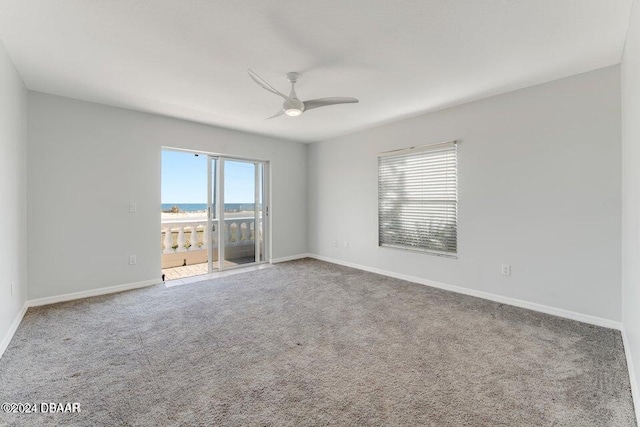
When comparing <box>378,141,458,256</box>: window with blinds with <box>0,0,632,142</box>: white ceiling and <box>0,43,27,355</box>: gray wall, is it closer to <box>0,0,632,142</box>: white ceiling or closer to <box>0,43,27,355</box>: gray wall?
<box>0,0,632,142</box>: white ceiling

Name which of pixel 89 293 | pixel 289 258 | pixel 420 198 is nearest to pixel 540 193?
pixel 420 198

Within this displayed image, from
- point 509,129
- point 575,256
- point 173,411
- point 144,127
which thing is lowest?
point 173,411

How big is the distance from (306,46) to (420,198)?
268cm

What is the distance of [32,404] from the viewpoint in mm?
1658

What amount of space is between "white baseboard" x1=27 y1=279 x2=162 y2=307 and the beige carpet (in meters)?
0.20

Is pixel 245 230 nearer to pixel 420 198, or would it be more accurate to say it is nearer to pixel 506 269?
pixel 420 198

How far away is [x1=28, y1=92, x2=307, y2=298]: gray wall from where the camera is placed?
10.8 feet

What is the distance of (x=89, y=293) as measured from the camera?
360 centimetres

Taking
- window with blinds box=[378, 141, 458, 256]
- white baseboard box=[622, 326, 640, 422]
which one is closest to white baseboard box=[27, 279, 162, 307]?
window with blinds box=[378, 141, 458, 256]

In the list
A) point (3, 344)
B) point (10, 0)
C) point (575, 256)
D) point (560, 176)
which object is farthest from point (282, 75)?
point (575, 256)

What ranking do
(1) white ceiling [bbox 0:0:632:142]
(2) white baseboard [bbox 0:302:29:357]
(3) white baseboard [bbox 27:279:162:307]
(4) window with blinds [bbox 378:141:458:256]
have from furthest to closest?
(4) window with blinds [bbox 378:141:458:256] → (3) white baseboard [bbox 27:279:162:307] → (2) white baseboard [bbox 0:302:29:357] → (1) white ceiling [bbox 0:0:632:142]

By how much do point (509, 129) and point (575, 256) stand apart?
149cm

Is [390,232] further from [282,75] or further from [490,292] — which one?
[282,75]

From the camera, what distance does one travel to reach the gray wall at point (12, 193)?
2.31 meters
